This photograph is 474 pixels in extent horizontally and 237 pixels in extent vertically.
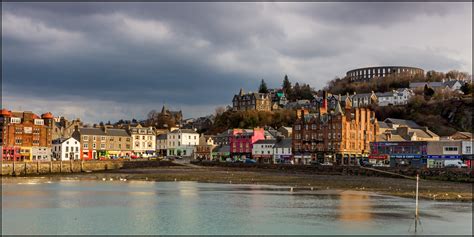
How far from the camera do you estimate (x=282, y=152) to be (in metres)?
101

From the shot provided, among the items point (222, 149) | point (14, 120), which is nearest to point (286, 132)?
point (222, 149)

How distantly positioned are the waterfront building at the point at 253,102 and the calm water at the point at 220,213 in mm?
105352

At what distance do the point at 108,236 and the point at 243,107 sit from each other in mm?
132691

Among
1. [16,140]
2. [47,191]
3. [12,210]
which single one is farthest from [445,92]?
[12,210]

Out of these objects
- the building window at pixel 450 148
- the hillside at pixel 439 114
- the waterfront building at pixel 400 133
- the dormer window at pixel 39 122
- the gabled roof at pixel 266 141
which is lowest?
the building window at pixel 450 148

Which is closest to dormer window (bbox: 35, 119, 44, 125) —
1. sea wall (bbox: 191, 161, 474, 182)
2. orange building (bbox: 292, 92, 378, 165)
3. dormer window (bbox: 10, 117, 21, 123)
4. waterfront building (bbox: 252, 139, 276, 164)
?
dormer window (bbox: 10, 117, 21, 123)

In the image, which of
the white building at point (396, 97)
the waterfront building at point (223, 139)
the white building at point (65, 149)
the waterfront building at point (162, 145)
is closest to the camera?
the white building at point (65, 149)

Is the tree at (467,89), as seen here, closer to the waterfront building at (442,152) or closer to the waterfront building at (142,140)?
the waterfront building at (442,152)

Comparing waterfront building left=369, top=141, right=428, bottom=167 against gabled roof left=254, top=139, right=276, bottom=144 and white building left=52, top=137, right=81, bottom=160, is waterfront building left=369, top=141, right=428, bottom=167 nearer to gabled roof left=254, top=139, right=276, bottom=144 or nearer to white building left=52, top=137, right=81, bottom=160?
gabled roof left=254, top=139, right=276, bottom=144

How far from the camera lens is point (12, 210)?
35312 mm

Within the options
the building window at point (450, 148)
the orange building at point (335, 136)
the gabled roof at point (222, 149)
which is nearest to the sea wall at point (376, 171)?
the building window at point (450, 148)

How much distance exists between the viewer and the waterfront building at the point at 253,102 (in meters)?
154

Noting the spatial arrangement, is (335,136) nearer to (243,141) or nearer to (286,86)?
(243,141)

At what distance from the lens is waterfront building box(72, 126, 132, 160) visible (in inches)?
4262
